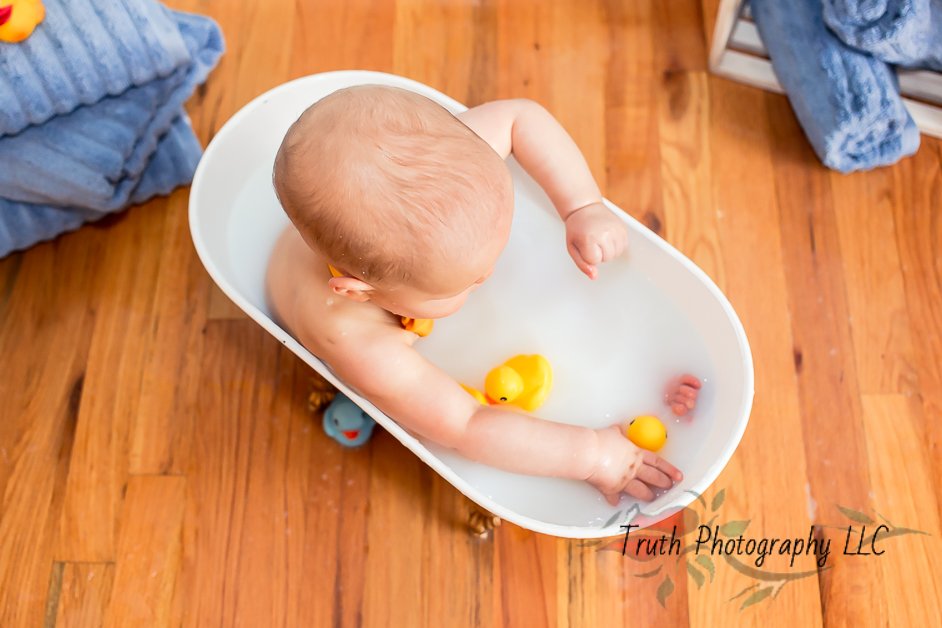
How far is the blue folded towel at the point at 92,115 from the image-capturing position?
39.0 inches

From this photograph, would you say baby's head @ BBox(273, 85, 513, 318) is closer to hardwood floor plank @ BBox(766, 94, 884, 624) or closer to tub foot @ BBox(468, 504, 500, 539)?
tub foot @ BBox(468, 504, 500, 539)

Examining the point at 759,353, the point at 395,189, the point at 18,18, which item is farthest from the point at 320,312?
the point at 759,353

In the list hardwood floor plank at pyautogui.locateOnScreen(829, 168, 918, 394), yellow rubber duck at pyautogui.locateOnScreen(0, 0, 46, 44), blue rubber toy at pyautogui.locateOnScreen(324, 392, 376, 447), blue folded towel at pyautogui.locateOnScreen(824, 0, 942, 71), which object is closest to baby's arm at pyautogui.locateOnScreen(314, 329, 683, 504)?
blue rubber toy at pyautogui.locateOnScreen(324, 392, 376, 447)

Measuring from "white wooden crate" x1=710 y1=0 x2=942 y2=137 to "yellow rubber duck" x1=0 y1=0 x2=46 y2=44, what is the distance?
78cm

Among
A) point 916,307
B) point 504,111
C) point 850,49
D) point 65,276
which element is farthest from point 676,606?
point 65,276

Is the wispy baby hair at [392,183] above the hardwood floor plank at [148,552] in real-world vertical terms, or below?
above

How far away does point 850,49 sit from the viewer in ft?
3.67

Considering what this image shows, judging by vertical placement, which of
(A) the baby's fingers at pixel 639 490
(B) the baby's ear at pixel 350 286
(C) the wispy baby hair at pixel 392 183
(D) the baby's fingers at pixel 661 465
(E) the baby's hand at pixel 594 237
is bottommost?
(A) the baby's fingers at pixel 639 490

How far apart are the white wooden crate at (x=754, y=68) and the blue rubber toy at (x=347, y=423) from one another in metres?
0.66

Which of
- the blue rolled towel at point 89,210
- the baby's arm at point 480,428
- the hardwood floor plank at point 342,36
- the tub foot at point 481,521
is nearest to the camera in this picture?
the baby's arm at point 480,428

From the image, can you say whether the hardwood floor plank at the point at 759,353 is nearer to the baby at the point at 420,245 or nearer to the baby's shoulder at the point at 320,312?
the baby at the point at 420,245

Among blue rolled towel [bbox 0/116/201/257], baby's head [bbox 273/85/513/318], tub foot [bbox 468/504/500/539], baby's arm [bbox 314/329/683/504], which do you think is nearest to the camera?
baby's head [bbox 273/85/513/318]

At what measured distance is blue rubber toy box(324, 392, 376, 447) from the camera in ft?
3.45

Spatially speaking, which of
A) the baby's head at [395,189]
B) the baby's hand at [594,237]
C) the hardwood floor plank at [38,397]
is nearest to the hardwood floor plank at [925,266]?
the baby's hand at [594,237]
